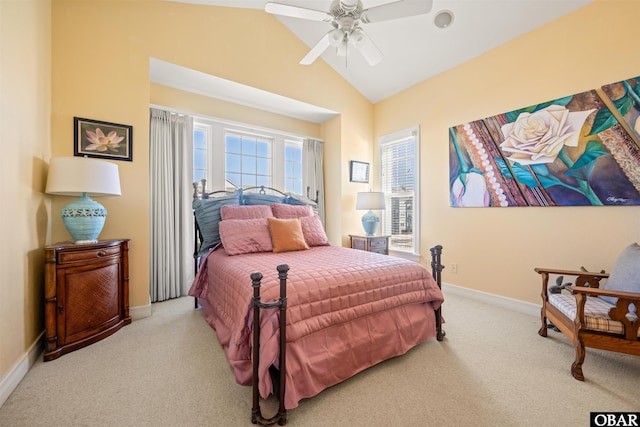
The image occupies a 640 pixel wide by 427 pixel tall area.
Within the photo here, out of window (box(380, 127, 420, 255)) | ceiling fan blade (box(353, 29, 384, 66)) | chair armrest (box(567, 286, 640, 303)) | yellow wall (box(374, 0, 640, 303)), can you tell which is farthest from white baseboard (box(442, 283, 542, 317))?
ceiling fan blade (box(353, 29, 384, 66))

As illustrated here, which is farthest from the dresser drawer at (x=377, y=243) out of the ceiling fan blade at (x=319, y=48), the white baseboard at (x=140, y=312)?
the white baseboard at (x=140, y=312)

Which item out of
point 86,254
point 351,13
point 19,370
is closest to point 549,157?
point 351,13

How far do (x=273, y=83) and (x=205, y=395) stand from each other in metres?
3.56

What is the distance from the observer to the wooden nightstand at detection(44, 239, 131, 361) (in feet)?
6.50

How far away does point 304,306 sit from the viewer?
1.59 m

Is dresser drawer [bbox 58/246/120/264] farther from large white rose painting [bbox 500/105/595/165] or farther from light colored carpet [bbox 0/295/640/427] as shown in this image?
large white rose painting [bbox 500/105/595/165]

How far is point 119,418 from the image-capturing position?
1431 mm

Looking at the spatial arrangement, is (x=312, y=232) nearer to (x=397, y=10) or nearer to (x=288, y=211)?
(x=288, y=211)

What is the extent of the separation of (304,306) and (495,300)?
277 cm

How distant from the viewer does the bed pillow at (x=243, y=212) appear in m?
3.02

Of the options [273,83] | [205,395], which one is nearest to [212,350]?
[205,395]

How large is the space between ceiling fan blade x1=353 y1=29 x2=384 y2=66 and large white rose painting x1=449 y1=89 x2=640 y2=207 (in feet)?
5.23

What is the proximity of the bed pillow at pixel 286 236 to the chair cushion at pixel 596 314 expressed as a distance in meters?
2.25

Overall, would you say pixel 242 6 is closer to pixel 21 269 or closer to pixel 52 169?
pixel 52 169
